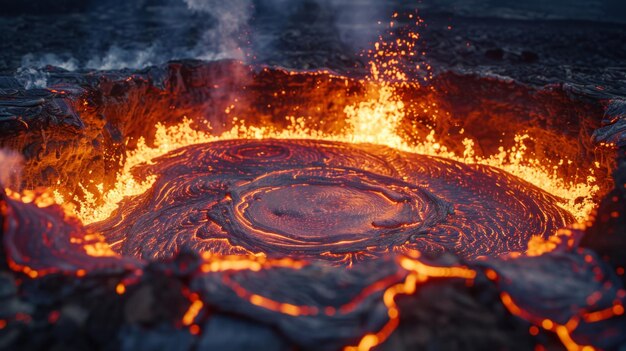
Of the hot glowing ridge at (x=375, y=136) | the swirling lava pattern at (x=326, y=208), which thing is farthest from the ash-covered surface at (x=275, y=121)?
the swirling lava pattern at (x=326, y=208)

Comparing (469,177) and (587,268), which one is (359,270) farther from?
(469,177)

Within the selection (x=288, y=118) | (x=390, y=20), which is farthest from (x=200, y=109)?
(x=390, y=20)

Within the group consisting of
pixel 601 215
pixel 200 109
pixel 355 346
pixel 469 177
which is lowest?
pixel 469 177

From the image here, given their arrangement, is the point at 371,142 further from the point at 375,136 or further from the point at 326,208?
the point at 326,208

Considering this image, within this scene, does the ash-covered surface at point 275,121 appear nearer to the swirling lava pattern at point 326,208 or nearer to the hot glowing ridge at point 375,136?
the hot glowing ridge at point 375,136

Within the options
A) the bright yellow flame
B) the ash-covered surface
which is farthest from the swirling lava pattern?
the ash-covered surface

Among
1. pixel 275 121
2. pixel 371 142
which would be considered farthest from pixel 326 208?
pixel 275 121

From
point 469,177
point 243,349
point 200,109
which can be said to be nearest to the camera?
point 243,349
